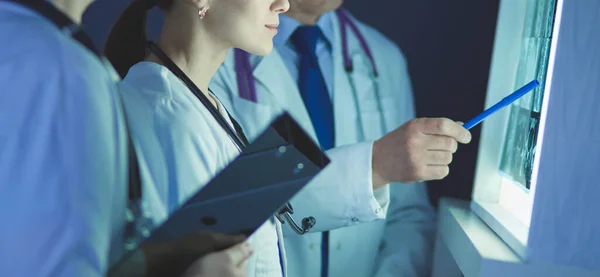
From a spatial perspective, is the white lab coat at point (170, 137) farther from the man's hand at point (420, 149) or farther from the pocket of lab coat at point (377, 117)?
the pocket of lab coat at point (377, 117)

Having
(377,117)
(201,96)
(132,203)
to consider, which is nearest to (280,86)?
(377,117)

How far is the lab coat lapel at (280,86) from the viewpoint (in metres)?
0.82

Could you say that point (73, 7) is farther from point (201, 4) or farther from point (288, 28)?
point (288, 28)

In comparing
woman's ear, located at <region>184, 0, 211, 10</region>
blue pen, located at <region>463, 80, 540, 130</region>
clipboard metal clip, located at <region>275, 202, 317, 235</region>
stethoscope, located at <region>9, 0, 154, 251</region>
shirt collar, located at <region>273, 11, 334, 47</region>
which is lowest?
clipboard metal clip, located at <region>275, 202, 317, 235</region>

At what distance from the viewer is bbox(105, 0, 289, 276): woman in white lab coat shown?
1.62ft

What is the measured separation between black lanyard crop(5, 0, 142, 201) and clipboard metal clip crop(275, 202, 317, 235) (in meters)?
0.19

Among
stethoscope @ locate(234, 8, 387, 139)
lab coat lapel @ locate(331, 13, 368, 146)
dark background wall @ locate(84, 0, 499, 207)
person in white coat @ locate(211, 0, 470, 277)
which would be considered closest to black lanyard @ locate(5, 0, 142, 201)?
person in white coat @ locate(211, 0, 470, 277)

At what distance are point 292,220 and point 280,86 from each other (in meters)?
0.26

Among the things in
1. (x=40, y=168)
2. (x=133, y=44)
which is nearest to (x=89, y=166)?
(x=40, y=168)

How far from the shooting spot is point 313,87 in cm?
89

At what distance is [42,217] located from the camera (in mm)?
390

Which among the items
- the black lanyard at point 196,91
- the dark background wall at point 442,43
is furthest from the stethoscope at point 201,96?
the dark background wall at point 442,43

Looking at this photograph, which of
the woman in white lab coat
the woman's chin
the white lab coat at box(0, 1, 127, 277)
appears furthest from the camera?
the woman's chin

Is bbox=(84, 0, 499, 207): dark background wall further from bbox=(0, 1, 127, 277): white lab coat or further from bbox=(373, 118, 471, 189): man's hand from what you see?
bbox=(0, 1, 127, 277): white lab coat
